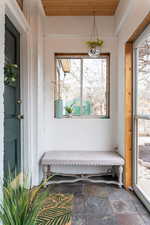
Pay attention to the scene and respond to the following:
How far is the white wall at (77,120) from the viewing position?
11.6ft

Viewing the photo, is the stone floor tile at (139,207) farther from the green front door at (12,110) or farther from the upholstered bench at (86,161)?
the green front door at (12,110)

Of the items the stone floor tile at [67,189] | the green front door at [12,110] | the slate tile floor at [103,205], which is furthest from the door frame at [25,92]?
the slate tile floor at [103,205]

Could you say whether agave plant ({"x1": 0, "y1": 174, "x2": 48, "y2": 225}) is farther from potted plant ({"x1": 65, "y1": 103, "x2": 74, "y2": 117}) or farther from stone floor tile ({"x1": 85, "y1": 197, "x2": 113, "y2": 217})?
potted plant ({"x1": 65, "y1": 103, "x2": 74, "y2": 117})

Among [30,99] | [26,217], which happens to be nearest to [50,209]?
[26,217]

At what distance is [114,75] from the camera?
11.7 feet

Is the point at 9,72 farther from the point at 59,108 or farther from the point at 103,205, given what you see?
the point at 103,205

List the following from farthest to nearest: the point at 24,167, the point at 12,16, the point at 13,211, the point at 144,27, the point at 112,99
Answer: the point at 112,99, the point at 24,167, the point at 144,27, the point at 12,16, the point at 13,211

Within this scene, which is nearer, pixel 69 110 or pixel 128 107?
pixel 128 107

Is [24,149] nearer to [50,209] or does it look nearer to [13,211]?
[50,209]

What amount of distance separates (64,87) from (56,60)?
0.51m

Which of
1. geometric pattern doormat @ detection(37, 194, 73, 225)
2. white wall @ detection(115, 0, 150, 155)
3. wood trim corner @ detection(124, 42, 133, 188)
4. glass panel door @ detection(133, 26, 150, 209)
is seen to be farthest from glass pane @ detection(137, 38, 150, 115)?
geometric pattern doormat @ detection(37, 194, 73, 225)

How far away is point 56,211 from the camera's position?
89.8 inches

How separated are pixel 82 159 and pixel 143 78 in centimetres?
144

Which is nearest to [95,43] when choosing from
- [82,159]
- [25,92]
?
[25,92]
